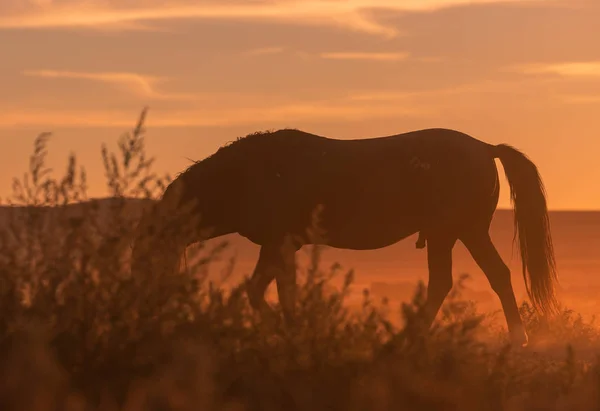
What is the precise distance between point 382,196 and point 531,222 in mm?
A: 1809

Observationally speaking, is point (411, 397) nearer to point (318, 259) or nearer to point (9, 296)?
point (318, 259)

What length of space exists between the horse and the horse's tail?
0.01 m

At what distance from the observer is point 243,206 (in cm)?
1172

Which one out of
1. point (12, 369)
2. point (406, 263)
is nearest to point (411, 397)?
point (12, 369)

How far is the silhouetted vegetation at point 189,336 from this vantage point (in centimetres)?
615

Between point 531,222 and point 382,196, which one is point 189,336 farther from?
point 531,222

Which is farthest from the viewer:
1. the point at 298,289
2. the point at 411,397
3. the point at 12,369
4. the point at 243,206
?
the point at 243,206

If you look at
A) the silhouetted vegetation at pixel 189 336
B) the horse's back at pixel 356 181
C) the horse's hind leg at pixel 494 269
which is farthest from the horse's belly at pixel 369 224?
the silhouetted vegetation at pixel 189 336

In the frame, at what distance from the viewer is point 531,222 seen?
41.9 ft

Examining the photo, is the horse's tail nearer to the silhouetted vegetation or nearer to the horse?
the horse

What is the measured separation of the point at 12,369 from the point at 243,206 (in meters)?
6.22

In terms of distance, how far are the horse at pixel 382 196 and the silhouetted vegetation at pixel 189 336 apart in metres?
4.42

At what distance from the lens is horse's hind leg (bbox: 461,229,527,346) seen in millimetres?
12375

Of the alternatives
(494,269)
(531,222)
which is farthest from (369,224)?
(531,222)
